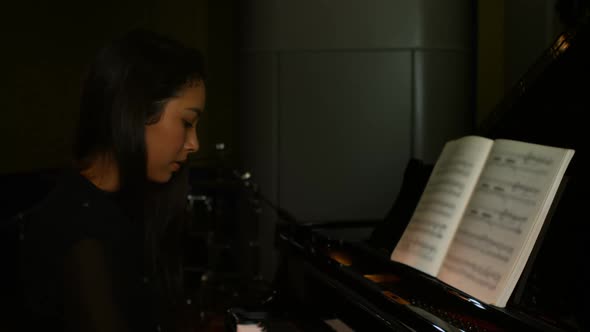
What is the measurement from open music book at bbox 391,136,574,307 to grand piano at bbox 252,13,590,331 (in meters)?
0.04

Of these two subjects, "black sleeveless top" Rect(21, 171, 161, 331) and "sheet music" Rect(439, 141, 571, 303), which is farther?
"black sleeveless top" Rect(21, 171, 161, 331)

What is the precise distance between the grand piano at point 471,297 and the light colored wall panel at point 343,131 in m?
1.71

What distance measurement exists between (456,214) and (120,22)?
439cm

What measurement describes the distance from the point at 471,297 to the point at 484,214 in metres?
0.22

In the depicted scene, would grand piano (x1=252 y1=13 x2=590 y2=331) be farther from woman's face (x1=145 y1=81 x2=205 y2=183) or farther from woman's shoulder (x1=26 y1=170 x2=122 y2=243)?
woman's shoulder (x1=26 y1=170 x2=122 y2=243)

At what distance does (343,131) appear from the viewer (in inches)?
149

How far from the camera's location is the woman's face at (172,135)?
5.10 feet

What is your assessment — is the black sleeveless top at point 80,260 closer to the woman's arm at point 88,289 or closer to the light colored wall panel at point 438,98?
the woman's arm at point 88,289

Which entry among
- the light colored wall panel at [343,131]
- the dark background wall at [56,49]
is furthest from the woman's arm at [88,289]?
the dark background wall at [56,49]

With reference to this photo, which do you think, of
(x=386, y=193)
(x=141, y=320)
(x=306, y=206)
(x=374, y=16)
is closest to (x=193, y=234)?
(x=306, y=206)

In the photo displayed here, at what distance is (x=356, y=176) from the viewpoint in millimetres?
3816

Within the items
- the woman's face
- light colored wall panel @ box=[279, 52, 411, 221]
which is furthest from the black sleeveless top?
light colored wall panel @ box=[279, 52, 411, 221]

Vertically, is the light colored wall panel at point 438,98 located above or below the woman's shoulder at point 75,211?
above

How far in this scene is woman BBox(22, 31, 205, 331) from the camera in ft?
4.62
